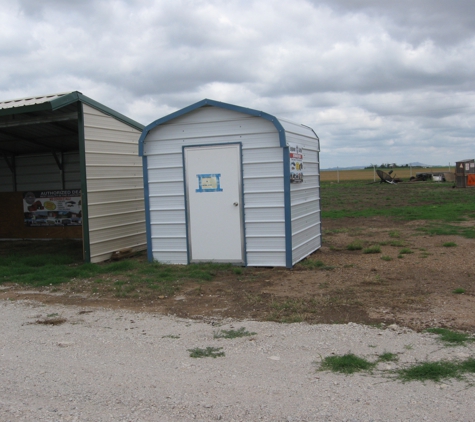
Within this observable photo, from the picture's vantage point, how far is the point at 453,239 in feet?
44.5

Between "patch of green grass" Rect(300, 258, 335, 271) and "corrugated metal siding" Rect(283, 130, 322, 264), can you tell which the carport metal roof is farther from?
"patch of green grass" Rect(300, 258, 335, 271)

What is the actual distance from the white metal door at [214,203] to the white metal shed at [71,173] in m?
2.49

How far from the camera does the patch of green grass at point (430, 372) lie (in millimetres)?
4559

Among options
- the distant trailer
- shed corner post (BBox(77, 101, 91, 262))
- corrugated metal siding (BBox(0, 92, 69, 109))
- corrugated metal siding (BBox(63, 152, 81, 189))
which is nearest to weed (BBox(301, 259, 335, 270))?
shed corner post (BBox(77, 101, 91, 262))

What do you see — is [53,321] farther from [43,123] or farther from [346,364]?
[43,123]

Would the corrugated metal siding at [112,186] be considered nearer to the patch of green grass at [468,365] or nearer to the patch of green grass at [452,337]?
the patch of green grass at [452,337]

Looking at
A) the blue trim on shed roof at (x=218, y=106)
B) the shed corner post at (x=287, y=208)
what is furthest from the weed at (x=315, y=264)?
the blue trim on shed roof at (x=218, y=106)

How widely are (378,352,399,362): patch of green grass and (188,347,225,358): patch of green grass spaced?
157cm

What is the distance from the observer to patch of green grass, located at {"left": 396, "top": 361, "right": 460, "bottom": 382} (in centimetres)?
456

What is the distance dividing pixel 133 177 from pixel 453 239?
8.37 meters

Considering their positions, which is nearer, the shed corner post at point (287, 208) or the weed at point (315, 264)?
the shed corner post at point (287, 208)

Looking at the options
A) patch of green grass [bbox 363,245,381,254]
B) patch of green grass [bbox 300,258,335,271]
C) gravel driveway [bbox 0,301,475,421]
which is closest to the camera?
gravel driveway [bbox 0,301,475,421]

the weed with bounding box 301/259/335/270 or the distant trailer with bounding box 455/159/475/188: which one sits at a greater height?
the distant trailer with bounding box 455/159/475/188

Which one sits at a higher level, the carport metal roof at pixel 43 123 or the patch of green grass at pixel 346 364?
the carport metal roof at pixel 43 123
